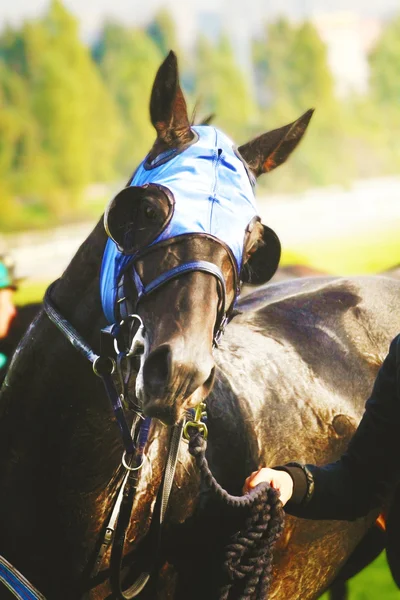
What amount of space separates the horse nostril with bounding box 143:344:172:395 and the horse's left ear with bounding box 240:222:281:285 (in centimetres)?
56

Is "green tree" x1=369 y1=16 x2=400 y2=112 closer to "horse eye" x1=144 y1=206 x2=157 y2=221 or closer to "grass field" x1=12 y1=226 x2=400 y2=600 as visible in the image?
"grass field" x1=12 y1=226 x2=400 y2=600

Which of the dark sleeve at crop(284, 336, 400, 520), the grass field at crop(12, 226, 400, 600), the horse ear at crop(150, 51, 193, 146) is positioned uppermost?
the horse ear at crop(150, 51, 193, 146)

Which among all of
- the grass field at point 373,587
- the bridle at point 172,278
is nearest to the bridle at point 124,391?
the bridle at point 172,278

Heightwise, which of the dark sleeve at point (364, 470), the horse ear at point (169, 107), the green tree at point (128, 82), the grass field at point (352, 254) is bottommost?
the grass field at point (352, 254)

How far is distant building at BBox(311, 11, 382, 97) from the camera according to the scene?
9.72 meters

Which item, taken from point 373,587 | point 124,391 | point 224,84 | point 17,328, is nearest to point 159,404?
point 124,391

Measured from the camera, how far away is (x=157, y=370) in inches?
66.5

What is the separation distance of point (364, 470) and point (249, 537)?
1.26 ft

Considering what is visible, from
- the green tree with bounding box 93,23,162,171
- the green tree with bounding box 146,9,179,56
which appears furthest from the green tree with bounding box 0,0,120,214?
the green tree with bounding box 146,9,179,56

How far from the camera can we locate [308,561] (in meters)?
2.72

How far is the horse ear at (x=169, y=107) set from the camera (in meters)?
1.99

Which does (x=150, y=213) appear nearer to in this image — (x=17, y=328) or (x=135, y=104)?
(x=17, y=328)

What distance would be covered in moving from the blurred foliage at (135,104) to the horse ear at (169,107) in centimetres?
631

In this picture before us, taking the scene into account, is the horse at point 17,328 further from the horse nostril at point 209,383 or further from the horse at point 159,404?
the horse nostril at point 209,383
